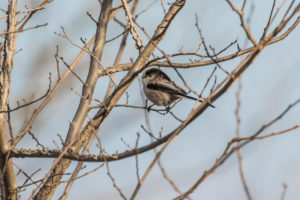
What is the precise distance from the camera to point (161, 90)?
7.30 metres

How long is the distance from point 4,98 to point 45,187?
110 cm

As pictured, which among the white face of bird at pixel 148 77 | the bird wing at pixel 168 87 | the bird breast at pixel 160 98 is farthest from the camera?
the white face of bird at pixel 148 77

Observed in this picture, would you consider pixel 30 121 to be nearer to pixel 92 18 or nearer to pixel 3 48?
pixel 3 48

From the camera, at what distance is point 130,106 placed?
6.20 m

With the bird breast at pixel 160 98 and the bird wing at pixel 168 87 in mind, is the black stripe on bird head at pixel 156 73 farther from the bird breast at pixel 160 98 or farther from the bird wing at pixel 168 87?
the bird breast at pixel 160 98

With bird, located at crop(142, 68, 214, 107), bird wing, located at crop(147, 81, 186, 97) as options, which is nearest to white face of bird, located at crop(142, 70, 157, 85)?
bird, located at crop(142, 68, 214, 107)

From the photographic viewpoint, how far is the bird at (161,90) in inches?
283

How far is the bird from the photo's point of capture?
7.18 metres

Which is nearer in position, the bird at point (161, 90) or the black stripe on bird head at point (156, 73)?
the bird at point (161, 90)

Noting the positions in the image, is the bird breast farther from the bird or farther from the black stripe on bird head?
the black stripe on bird head

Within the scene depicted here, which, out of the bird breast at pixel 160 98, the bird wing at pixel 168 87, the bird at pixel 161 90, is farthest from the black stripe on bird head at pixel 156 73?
the bird breast at pixel 160 98

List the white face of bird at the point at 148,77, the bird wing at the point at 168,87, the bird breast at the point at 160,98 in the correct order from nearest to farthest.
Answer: the bird wing at the point at 168,87
the bird breast at the point at 160,98
the white face of bird at the point at 148,77

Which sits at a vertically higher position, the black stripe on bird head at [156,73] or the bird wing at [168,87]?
the black stripe on bird head at [156,73]

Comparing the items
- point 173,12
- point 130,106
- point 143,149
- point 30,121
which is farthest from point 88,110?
point 143,149
